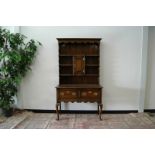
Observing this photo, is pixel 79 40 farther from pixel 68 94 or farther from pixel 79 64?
pixel 68 94

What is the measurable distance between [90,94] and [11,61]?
136cm

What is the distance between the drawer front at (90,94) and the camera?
2.93 meters

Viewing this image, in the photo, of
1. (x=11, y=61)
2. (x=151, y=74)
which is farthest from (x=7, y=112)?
(x=151, y=74)

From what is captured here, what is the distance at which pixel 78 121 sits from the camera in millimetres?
2939

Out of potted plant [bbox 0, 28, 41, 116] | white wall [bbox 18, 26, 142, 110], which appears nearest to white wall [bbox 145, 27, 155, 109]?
white wall [bbox 18, 26, 142, 110]

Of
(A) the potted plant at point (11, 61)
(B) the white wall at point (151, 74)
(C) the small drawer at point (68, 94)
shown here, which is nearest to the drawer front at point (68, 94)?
(C) the small drawer at point (68, 94)

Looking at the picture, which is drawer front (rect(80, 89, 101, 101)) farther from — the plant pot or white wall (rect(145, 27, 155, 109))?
the plant pot

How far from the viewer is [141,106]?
335 centimetres
